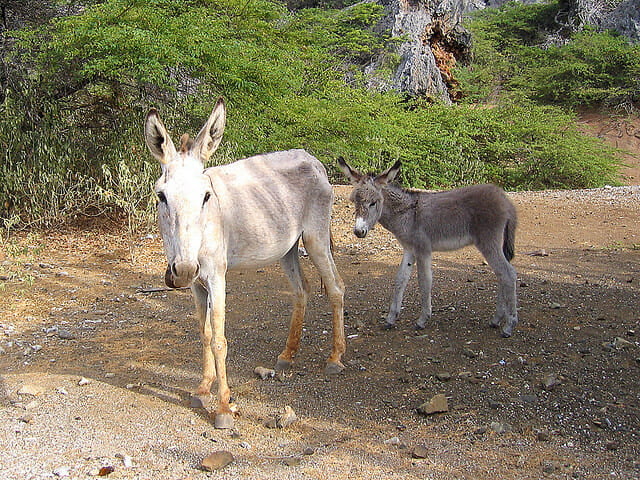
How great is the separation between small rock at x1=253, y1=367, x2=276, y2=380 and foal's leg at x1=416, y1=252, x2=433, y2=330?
170cm

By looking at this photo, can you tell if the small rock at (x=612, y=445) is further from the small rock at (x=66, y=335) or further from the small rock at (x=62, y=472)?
the small rock at (x=66, y=335)

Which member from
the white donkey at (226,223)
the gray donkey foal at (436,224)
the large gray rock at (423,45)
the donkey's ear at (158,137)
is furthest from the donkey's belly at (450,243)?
the large gray rock at (423,45)

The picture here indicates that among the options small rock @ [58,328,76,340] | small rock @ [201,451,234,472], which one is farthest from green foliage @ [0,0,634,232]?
small rock @ [201,451,234,472]

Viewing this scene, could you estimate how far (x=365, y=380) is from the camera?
502cm

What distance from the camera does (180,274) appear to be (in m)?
3.77

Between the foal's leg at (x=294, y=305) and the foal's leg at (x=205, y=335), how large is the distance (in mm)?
811

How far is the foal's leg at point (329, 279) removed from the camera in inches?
209

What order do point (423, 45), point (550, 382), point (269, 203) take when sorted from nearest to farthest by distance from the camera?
point (550, 382) → point (269, 203) → point (423, 45)

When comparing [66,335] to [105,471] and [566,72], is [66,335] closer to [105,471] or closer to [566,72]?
[105,471]

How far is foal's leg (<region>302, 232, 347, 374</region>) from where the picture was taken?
5309 millimetres

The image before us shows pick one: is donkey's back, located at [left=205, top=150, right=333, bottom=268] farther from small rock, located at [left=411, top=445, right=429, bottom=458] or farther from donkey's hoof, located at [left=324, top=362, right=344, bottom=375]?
small rock, located at [left=411, top=445, right=429, bottom=458]

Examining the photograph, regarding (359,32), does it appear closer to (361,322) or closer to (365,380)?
(361,322)

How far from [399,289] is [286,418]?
2471 millimetres

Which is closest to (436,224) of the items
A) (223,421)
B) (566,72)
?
(223,421)
